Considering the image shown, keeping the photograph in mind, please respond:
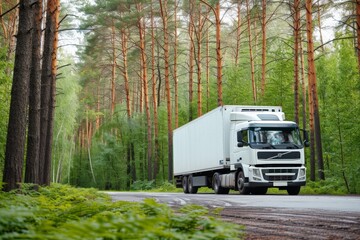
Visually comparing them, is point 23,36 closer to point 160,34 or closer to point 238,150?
point 238,150

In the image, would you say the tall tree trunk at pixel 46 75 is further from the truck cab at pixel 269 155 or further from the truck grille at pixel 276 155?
the truck grille at pixel 276 155

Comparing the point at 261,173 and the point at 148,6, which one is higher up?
the point at 148,6

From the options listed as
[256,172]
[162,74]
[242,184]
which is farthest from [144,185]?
[256,172]

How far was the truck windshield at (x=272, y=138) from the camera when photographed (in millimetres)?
18703

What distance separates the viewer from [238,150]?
1952 centimetres

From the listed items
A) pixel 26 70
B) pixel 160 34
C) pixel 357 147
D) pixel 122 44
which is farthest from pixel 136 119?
pixel 26 70

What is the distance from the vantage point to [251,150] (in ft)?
61.1

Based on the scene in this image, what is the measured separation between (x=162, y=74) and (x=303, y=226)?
38.7 metres

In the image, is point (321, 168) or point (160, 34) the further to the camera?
A: point (160, 34)

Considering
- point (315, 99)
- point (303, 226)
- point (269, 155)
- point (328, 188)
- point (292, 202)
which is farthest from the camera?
point (315, 99)

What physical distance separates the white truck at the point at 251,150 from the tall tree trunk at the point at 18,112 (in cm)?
925

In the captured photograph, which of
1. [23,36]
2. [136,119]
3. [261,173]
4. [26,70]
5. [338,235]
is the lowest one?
[338,235]

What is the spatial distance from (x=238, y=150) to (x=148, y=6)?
2191 centimetres

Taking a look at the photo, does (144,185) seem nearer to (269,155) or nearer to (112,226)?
(269,155)
